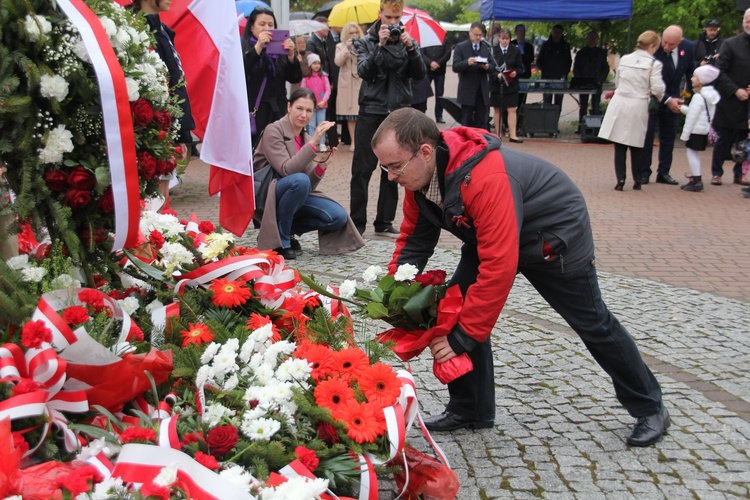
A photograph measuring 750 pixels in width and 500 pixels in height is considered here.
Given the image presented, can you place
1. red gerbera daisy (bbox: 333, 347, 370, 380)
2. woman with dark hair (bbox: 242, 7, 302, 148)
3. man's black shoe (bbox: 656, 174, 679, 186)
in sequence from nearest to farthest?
red gerbera daisy (bbox: 333, 347, 370, 380)
woman with dark hair (bbox: 242, 7, 302, 148)
man's black shoe (bbox: 656, 174, 679, 186)

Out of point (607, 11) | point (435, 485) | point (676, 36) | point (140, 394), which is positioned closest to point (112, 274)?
point (140, 394)

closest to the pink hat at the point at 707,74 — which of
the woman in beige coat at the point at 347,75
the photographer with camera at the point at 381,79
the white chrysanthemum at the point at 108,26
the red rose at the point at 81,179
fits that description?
the woman in beige coat at the point at 347,75

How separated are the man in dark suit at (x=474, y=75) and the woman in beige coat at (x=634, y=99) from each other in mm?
3758

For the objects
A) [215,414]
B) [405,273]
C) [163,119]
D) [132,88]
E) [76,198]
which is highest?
[132,88]

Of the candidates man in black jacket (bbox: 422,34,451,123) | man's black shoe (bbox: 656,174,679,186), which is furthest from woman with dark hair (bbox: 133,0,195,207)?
man in black jacket (bbox: 422,34,451,123)

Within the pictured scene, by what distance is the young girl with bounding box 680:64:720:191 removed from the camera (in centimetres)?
1080

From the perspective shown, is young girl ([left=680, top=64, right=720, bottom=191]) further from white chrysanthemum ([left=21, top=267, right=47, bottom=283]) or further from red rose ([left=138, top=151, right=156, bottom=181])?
white chrysanthemum ([left=21, top=267, right=47, bottom=283])

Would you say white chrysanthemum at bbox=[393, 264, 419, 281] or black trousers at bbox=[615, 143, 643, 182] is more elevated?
white chrysanthemum at bbox=[393, 264, 419, 281]

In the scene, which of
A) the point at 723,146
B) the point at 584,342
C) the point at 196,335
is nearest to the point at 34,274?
the point at 196,335

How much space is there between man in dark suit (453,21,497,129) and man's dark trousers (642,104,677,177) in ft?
11.6

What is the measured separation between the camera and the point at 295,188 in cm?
685

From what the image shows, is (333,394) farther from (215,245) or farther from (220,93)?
(220,93)

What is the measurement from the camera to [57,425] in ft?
8.92

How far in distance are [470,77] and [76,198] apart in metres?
12.0
